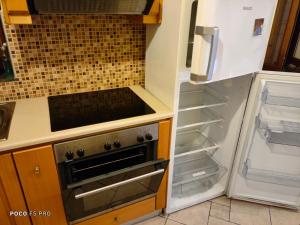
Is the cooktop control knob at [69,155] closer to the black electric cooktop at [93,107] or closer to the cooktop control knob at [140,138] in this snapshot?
the black electric cooktop at [93,107]

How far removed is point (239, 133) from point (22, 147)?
1405 millimetres

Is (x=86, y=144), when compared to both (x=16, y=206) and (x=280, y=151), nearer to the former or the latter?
(x=16, y=206)

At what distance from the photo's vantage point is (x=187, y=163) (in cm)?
201

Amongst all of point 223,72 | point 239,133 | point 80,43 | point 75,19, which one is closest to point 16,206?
point 80,43

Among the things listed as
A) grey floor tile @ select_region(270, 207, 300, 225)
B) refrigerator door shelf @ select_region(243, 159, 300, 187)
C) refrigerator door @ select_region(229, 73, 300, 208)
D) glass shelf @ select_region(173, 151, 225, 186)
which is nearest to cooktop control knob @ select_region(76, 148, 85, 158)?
glass shelf @ select_region(173, 151, 225, 186)

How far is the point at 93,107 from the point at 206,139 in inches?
42.9

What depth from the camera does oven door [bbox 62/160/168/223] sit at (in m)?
1.22

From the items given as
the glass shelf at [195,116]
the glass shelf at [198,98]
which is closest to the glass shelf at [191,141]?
the glass shelf at [195,116]

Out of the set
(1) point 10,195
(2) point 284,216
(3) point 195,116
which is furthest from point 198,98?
(1) point 10,195

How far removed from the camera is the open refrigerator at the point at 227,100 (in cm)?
110

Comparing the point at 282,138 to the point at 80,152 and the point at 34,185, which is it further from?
the point at 34,185

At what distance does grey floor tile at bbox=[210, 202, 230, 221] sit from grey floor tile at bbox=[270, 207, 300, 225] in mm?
338

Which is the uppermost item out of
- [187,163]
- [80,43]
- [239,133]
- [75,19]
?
[75,19]

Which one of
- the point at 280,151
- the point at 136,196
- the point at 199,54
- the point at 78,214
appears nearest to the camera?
the point at 199,54
